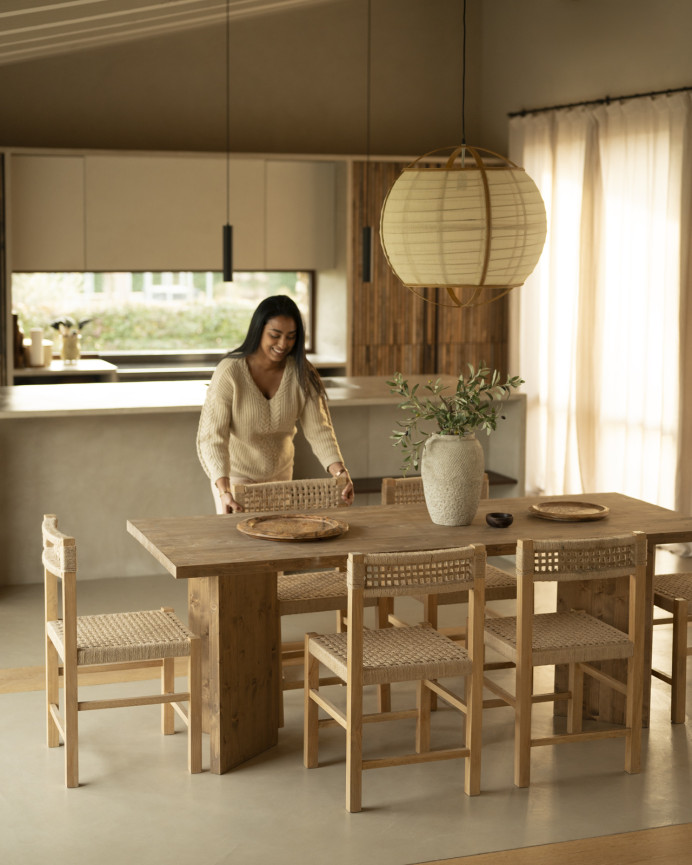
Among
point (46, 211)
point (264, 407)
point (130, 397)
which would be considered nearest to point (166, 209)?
point (46, 211)

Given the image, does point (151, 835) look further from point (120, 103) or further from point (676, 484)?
point (120, 103)

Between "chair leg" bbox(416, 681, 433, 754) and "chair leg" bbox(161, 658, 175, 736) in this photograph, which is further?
"chair leg" bbox(161, 658, 175, 736)

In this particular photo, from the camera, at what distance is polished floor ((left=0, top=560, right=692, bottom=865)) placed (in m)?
3.15

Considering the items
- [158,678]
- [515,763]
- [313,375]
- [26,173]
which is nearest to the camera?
[515,763]

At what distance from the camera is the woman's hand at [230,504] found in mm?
4383

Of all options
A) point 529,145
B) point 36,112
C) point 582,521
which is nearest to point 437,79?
point 529,145

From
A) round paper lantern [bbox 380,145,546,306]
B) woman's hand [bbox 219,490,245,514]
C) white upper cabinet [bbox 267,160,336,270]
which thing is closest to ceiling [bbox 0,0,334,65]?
white upper cabinet [bbox 267,160,336,270]

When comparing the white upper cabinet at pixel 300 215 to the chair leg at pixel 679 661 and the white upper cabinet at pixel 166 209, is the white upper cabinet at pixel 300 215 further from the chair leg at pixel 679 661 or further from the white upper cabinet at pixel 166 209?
the chair leg at pixel 679 661

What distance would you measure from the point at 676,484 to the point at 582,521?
272cm

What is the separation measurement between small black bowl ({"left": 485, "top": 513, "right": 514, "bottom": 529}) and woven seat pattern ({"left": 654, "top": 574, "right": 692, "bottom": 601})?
69 cm

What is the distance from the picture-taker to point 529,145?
26.2 ft

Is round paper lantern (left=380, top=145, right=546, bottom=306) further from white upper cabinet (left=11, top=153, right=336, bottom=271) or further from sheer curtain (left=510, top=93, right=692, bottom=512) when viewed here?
white upper cabinet (left=11, top=153, right=336, bottom=271)

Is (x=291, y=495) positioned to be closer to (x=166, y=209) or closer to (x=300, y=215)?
(x=166, y=209)

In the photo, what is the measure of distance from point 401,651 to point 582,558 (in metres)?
0.60
